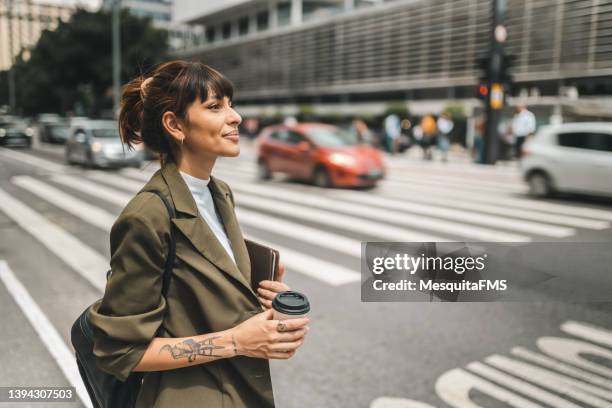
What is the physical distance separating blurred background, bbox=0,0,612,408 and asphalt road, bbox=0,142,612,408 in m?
0.02

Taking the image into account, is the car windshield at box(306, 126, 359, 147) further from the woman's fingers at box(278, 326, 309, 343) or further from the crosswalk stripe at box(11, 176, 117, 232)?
the woman's fingers at box(278, 326, 309, 343)

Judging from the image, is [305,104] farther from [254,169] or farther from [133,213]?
[133,213]

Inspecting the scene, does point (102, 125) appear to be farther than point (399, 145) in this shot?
No

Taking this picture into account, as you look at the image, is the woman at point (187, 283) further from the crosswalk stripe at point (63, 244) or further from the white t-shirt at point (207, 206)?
the crosswalk stripe at point (63, 244)

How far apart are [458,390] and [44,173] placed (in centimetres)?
1485

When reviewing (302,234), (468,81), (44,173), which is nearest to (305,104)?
(468,81)

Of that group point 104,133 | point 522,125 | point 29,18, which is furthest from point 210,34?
point 522,125

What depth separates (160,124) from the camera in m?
1.54

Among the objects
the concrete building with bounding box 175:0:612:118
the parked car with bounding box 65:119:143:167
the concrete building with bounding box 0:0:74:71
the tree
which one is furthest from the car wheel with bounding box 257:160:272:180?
the concrete building with bounding box 0:0:74:71

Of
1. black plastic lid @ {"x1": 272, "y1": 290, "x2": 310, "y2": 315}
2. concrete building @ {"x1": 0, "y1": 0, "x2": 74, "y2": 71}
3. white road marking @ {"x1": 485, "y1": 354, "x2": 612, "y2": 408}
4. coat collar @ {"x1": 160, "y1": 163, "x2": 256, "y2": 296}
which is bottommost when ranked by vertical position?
white road marking @ {"x1": 485, "y1": 354, "x2": 612, "y2": 408}

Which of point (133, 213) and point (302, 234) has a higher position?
point (133, 213)

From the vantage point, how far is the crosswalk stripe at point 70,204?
8739mm

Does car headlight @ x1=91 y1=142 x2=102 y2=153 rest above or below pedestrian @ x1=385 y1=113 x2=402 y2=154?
below

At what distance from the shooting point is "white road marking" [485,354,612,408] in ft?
10.2
